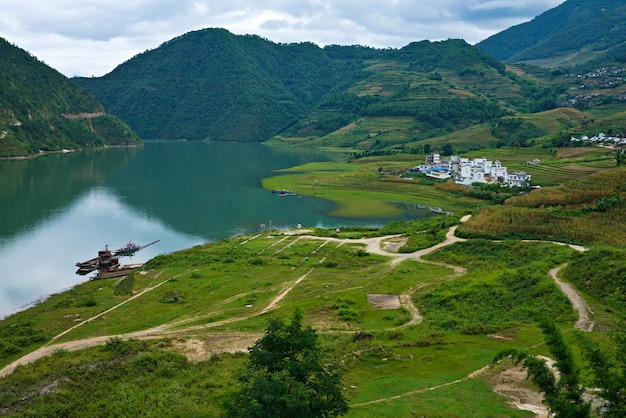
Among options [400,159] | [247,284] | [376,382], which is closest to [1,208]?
[247,284]

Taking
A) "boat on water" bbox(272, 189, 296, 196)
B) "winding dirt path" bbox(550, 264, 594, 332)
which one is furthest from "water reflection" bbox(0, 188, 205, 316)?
"winding dirt path" bbox(550, 264, 594, 332)

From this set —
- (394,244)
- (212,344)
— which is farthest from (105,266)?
(394,244)

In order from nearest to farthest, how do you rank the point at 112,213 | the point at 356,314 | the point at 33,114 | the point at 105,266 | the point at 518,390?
the point at 518,390 < the point at 356,314 < the point at 105,266 < the point at 112,213 < the point at 33,114

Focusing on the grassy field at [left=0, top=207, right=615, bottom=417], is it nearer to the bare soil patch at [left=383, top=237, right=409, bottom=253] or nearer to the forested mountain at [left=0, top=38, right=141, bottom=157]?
the bare soil patch at [left=383, top=237, right=409, bottom=253]

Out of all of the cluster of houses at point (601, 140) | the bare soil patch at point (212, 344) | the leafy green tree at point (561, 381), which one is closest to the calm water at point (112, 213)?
the bare soil patch at point (212, 344)

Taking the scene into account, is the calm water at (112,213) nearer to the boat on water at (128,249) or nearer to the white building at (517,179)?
the boat on water at (128,249)

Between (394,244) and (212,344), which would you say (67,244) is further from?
(212,344)
